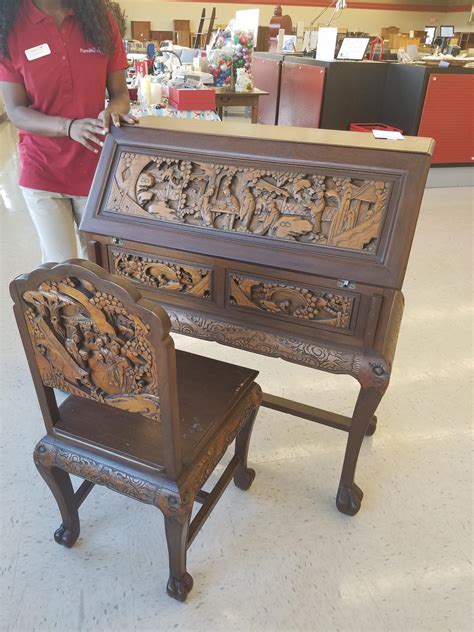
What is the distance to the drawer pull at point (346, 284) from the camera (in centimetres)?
117

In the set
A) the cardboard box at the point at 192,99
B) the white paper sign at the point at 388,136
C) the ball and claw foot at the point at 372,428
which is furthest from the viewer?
the cardboard box at the point at 192,99

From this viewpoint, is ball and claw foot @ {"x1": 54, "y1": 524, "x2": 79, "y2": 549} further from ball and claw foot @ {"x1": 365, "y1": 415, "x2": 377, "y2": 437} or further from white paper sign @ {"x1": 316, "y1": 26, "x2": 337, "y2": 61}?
white paper sign @ {"x1": 316, "y1": 26, "x2": 337, "y2": 61}

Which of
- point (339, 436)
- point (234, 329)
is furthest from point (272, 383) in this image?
point (234, 329)

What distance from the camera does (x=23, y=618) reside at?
127 cm

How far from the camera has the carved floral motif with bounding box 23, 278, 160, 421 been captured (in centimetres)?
86

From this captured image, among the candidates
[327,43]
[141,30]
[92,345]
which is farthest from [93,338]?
[141,30]

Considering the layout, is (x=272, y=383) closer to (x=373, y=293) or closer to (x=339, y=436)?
(x=339, y=436)

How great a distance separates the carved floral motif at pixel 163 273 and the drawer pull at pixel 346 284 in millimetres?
363

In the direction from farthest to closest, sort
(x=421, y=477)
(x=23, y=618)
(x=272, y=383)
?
(x=272, y=383)
(x=421, y=477)
(x=23, y=618)

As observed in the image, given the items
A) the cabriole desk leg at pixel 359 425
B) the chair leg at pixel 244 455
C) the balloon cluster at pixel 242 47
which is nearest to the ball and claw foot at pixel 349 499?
the cabriole desk leg at pixel 359 425

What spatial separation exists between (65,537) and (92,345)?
825 mm

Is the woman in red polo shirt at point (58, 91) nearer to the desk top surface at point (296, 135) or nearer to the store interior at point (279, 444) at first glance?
the desk top surface at point (296, 135)

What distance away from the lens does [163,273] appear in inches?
55.5

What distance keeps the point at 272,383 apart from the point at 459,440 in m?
0.80
